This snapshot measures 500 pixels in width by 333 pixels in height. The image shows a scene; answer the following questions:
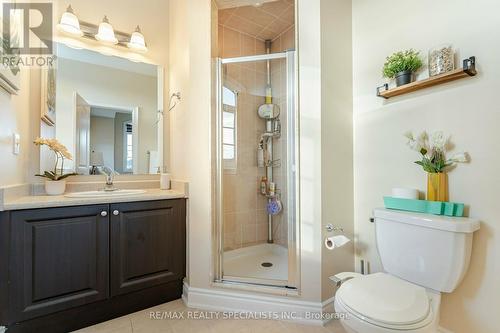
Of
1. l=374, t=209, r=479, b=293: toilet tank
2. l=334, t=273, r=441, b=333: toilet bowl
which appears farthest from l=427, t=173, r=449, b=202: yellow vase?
l=334, t=273, r=441, b=333: toilet bowl

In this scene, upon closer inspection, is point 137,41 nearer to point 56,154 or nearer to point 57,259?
point 56,154

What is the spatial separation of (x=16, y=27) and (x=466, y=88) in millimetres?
2788

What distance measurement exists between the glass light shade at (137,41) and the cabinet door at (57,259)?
145 cm

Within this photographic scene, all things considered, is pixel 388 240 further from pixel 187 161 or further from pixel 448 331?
pixel 187 161

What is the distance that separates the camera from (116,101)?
2102 mm

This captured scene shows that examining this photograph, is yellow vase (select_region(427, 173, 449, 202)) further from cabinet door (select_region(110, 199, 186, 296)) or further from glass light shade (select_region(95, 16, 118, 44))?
glass light shade (select_region(95, 16, 118, 44))

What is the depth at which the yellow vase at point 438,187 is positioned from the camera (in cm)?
136

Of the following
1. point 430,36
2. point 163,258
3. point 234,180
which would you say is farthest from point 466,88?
point 163,258

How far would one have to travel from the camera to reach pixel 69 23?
1.85 m

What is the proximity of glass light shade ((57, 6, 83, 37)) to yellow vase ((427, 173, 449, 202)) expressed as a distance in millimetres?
2757

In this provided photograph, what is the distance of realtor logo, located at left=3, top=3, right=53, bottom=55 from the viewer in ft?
4.82

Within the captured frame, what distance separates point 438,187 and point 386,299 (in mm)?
720

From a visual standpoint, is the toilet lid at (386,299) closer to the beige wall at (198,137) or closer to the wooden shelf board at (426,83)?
the beige wall at (198,137)

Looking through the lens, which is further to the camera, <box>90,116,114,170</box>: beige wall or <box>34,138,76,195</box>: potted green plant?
<box>90,116,114,170</box>: beige wall
